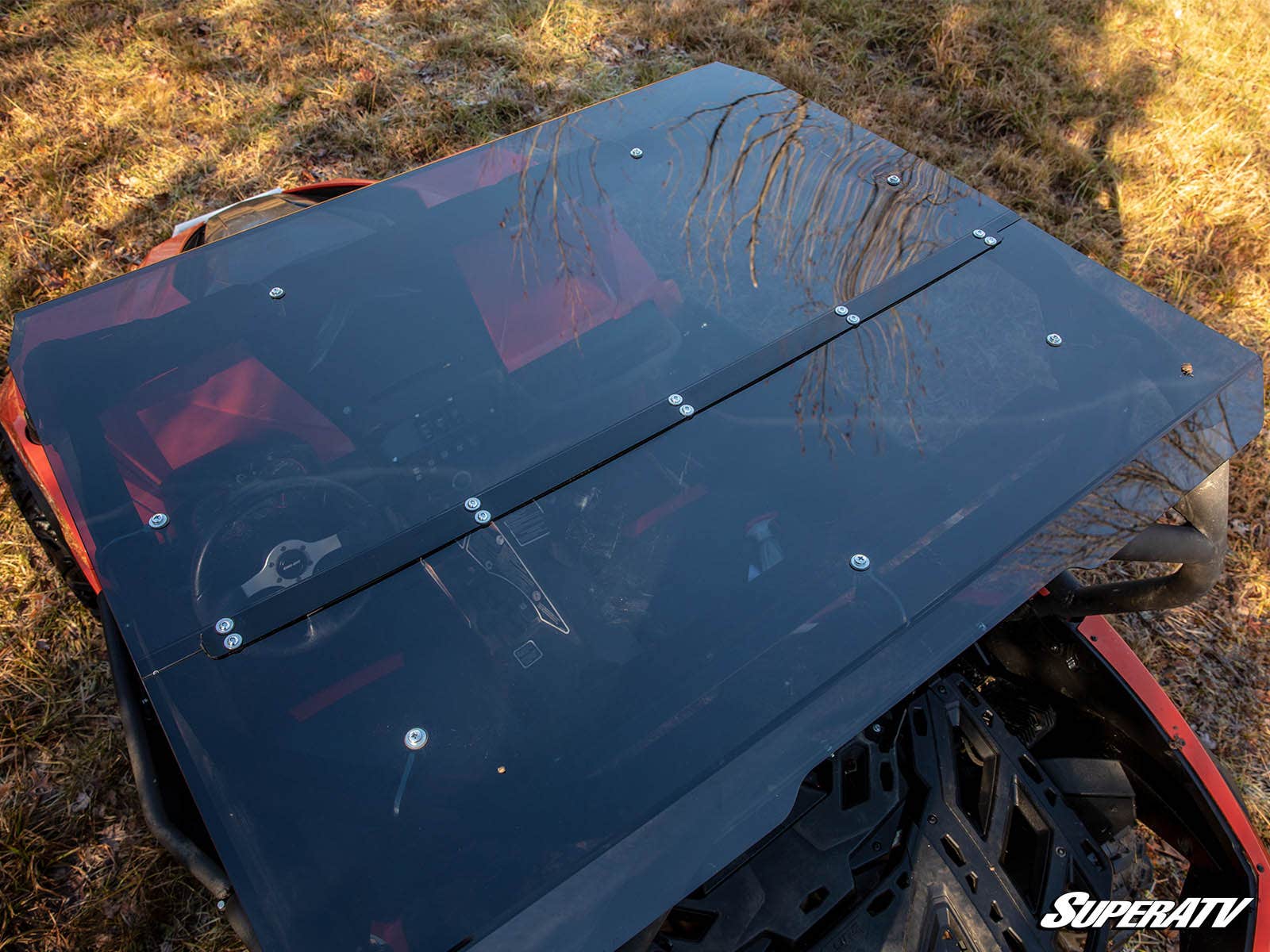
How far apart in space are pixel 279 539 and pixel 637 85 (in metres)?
3.46

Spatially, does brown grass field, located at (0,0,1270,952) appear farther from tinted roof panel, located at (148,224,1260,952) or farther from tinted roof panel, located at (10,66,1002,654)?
tinted roof panel, located at (148,224,1260,952)

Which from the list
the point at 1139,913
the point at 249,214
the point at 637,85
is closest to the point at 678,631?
the point at 1139,913

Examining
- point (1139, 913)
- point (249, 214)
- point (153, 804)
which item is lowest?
point (1139, 913)

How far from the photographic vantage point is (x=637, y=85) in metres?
4.01

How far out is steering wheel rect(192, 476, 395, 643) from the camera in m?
1.17

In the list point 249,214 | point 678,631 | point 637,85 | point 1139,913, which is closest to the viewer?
point 678,631

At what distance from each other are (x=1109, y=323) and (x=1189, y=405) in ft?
0.71

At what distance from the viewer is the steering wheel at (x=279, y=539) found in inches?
45.9

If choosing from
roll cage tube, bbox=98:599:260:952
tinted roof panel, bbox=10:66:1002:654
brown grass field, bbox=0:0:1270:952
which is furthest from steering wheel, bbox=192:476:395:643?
brown grass field, bbox=0:0:1270:952

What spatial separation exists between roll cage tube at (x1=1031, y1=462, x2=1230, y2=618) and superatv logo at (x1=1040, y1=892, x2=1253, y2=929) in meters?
0.54

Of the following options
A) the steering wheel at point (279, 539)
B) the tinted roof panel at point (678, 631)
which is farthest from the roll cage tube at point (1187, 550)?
the steering wheel at point (279, 539)

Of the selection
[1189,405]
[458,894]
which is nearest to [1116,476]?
[1189,405]

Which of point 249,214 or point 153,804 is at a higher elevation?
point 249,214

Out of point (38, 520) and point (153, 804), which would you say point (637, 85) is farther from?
point (153, 804)
